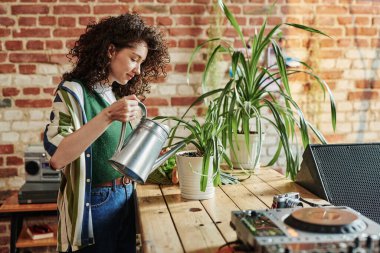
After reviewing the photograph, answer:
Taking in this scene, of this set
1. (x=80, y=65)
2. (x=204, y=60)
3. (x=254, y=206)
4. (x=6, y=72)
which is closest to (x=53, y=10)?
(x=6, y=72)

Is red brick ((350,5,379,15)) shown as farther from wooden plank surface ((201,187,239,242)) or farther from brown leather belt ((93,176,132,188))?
brown leather belt ((93,176,132,188))

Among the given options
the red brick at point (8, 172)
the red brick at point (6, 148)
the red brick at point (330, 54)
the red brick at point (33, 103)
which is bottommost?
the red brick at point (8, 172)

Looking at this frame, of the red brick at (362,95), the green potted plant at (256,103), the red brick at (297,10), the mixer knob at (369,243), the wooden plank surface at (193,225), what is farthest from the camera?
the red brick at (362,95)

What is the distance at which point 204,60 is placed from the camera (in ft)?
10.0

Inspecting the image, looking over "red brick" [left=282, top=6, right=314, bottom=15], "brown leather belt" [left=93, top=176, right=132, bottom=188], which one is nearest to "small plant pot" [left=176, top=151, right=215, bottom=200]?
"brown leather belt" [left=93, top=176, right=132, bottom=188]

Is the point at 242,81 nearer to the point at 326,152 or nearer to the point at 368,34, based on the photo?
the point at 326,152

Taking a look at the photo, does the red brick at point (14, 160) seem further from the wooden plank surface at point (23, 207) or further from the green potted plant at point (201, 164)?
the green potted plant at point (201, 164)

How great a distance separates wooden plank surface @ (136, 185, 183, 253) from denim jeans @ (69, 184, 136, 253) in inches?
2.9

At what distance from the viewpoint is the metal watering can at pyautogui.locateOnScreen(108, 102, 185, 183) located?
130 cm

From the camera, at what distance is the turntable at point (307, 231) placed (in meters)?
Answer: 0.99

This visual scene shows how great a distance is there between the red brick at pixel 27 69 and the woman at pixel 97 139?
3.85 feet

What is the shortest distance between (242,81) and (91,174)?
33.6 inches

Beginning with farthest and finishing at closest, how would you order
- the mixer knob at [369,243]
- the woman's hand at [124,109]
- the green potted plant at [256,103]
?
the green potted plant at [256,103], the woman's hand at [124,109], the mixer knob at [369,243]

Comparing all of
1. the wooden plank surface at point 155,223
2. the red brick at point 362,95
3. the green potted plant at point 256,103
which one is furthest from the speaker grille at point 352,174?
the red brick at point 362,95
